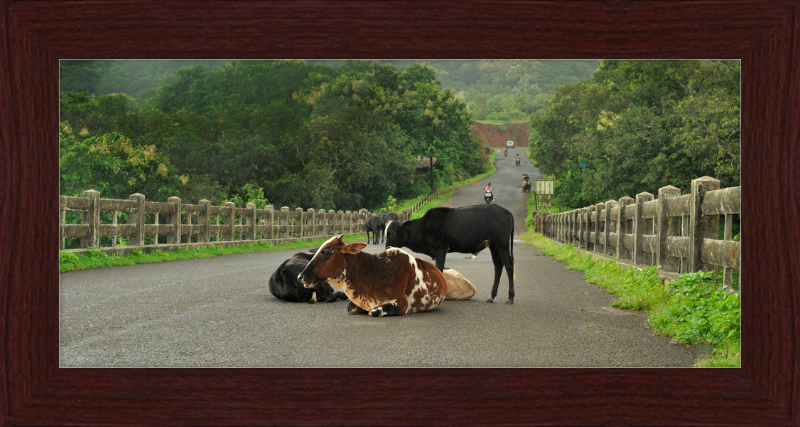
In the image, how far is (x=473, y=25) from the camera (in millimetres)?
2502

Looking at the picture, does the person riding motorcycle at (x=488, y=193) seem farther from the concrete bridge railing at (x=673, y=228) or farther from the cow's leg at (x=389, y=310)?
the cow's leg at (x=389, y=310)

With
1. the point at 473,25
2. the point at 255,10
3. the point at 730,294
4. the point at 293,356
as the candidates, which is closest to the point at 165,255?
the point at 293,356

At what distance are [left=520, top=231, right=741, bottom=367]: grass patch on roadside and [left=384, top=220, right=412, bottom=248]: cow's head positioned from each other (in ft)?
4.94

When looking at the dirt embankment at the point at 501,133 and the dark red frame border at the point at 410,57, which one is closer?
the dark red frame border at the point at 410,57

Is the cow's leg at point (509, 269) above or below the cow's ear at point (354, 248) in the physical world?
below

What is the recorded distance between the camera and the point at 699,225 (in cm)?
548

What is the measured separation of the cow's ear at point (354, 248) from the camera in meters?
5.47

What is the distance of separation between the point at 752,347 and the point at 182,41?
8.50 ft

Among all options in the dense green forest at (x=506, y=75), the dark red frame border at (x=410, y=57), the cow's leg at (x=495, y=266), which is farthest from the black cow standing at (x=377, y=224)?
the dark red frame border at (x=410, y=57)

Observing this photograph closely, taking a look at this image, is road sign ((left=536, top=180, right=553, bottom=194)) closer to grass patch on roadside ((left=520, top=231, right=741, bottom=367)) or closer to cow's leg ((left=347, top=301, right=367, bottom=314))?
grass patch on roadside ((left=520, top=231, right=741, bottom=367))

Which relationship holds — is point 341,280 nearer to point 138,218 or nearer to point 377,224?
point 377,224

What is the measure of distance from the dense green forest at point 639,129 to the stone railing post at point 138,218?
2.32m

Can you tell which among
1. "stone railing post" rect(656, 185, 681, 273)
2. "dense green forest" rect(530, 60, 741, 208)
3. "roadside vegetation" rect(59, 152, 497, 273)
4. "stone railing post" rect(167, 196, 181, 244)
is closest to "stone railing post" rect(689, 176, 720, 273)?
"dense green forest" rect(530, 60, 741, 208)
